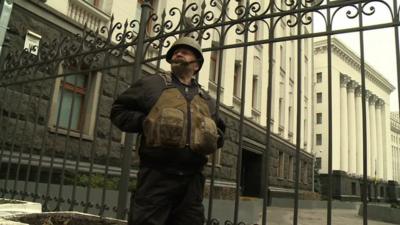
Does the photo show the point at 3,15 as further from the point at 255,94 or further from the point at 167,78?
the point at 255,94

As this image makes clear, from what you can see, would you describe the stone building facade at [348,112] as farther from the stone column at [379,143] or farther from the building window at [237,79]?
the building window at [237,79]

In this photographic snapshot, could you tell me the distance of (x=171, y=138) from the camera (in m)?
2.73

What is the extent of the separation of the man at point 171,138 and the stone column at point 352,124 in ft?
163

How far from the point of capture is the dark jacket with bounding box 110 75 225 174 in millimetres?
2807

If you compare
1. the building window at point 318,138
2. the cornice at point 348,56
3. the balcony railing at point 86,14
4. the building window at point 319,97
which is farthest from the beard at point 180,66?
the building window at point 319,97

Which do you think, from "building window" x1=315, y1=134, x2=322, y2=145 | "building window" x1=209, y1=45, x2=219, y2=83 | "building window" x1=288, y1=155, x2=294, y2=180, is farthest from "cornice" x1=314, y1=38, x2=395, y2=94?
"building window" x1=209, y1=45, x2=219, y2=83

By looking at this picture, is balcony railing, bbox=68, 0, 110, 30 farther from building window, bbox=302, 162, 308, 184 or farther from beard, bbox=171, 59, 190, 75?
building window, bbox=302, 162, 308, 184

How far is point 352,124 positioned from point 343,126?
2118 mm

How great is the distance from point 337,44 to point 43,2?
41.3 meters

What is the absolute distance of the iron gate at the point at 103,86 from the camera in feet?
12.4

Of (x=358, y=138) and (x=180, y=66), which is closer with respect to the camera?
(x=180, y=66)

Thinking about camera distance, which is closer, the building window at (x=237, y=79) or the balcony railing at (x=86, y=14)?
the balcony railing at (x=86, y=14)

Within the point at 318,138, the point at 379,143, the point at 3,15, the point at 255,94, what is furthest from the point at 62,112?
the point at 379,143

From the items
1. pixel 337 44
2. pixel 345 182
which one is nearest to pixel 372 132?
pixel 337 44
